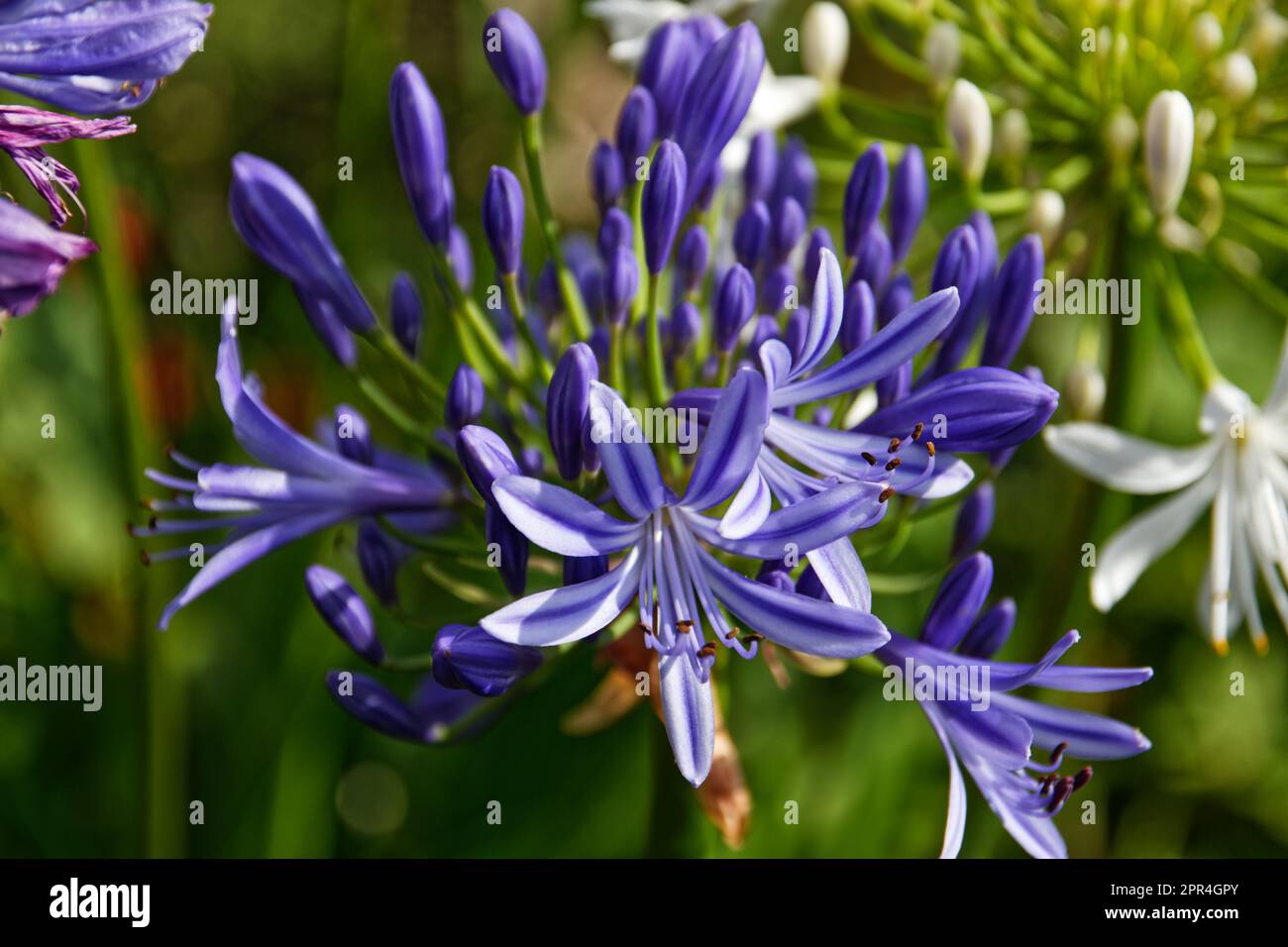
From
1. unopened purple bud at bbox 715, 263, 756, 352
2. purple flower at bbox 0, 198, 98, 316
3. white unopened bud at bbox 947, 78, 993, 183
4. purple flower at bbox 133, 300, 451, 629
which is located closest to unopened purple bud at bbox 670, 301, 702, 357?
unopened purple bud at bbox 715, 263, 756, 352

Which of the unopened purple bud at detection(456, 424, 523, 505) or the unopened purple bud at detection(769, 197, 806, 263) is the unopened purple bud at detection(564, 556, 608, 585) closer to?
the unopened purple bud at detection(456, 424, 523, 505)

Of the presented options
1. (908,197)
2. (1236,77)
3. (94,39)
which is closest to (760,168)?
(908,197)

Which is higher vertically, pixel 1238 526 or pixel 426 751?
pixel 1238 526

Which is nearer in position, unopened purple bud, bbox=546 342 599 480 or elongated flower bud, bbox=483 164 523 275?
unopened purple bud, bbox=546 342 599 480

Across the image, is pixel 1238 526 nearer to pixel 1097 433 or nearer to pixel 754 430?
pixel 1097 433

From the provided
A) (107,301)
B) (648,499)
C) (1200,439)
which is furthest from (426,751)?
(1200,439)

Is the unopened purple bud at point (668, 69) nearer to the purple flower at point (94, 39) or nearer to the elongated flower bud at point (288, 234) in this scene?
the elongated flower bud at point (288, 234)

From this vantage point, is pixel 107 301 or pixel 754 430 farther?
pixel 107 301
